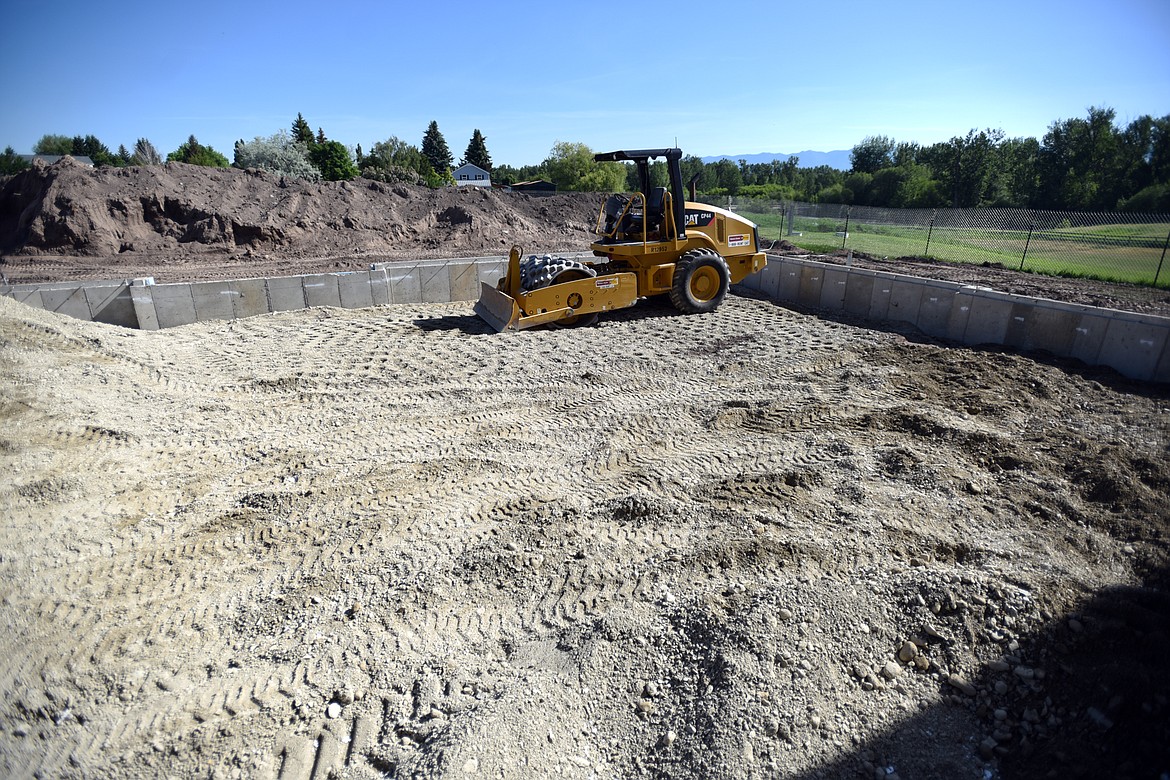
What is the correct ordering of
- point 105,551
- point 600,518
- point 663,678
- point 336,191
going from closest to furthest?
point 663,678 < point 105,551 < point 600,518 < point 336,191

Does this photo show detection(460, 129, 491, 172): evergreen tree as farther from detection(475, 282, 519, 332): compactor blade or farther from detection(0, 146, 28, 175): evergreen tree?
detection(475, 282, 519, 332): compactor blade

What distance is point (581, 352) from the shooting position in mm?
8906

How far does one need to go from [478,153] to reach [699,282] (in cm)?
7236

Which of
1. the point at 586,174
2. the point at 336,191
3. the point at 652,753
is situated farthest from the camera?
the point at 586,174

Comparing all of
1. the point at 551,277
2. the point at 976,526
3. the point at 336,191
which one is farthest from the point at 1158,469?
the point at 336,191

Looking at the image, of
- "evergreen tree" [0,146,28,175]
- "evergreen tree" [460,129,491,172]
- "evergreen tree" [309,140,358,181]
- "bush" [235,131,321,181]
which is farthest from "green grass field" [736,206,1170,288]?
"evergreen tree" [460,129,491,172]

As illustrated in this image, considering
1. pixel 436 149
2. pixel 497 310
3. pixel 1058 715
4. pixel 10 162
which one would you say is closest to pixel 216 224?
pixel 497 310

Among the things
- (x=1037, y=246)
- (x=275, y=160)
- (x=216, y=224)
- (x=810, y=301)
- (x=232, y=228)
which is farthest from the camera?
(x=275, y=160)

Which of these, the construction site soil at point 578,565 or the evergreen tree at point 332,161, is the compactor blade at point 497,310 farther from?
the evergreen tree at point 332,161

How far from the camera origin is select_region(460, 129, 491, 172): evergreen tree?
75281 mm

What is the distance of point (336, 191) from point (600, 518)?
20.4 m

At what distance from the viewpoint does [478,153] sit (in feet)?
249

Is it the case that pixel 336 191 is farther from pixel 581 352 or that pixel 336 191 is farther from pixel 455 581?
pixel 455 581

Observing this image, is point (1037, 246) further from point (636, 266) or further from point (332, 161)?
point (332, 161)
